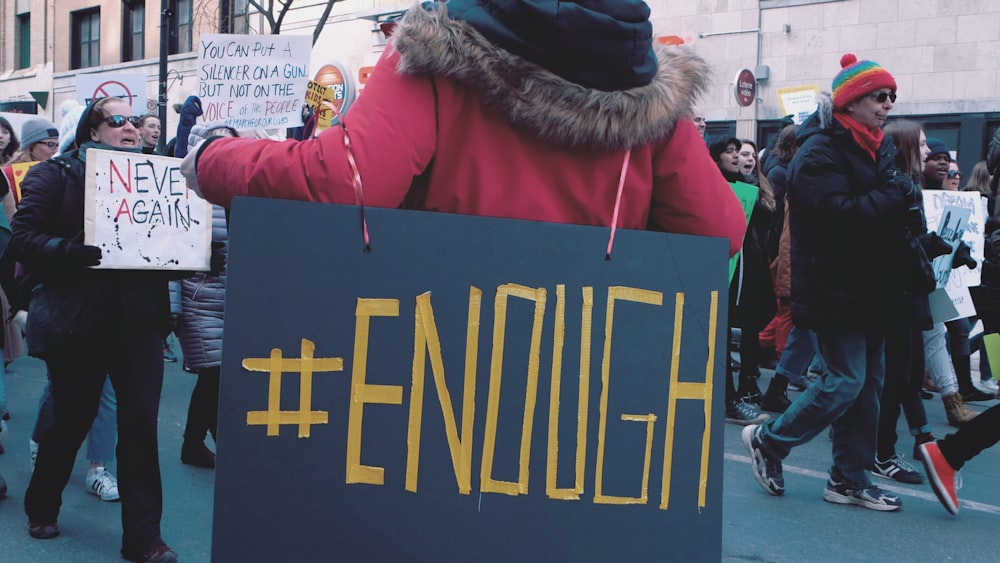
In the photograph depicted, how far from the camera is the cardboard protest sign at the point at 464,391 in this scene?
1.82 metres

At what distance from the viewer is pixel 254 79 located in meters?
7.07

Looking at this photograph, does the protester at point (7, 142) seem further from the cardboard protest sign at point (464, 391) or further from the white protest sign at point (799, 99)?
the white protest sign at point (799, 99)

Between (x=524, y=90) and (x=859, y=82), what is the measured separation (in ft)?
11.6

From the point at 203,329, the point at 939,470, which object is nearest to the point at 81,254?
the point at 203,329

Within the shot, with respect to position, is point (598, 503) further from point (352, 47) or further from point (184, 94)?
point (184, 94)

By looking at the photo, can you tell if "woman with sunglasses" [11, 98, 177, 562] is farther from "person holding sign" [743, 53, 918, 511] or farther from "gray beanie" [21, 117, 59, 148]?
"gray beanie" [21, 117, 59, 148]

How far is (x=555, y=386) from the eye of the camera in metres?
1.96

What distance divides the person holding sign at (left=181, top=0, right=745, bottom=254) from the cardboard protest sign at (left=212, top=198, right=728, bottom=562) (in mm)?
157

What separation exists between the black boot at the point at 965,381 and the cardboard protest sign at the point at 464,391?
24.7ft

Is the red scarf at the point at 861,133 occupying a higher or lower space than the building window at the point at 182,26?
lower

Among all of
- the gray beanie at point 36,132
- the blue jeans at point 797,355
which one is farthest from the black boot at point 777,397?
the gray beanie at point 36,132

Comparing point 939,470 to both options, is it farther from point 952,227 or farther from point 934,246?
point 952,227

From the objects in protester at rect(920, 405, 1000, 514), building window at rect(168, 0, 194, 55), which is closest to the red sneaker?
protester at rect(920, 405, 1000, 514)

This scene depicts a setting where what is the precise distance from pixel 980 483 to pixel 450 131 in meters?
5.08
